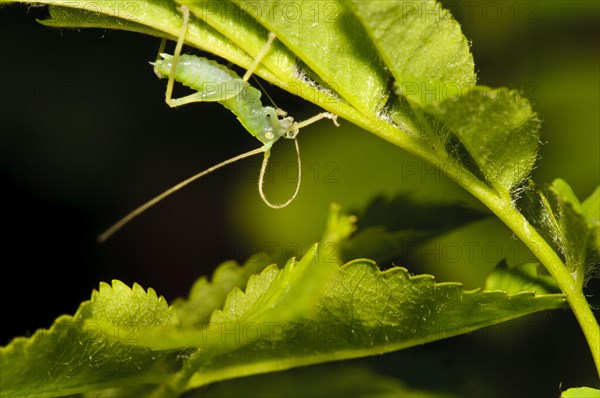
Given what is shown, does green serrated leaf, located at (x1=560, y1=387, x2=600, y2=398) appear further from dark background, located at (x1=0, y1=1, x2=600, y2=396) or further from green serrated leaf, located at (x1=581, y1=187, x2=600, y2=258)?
dark background, located at (x1=0, y1=1, x2=600, y2=396)

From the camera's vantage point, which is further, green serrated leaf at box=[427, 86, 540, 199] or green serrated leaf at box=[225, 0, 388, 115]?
green serrated leaf at box=[225, 0, 388, 115]

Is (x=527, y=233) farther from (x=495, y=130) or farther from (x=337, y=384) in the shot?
(x=337, y=384)

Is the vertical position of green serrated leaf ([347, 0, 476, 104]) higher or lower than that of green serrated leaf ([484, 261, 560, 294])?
higher

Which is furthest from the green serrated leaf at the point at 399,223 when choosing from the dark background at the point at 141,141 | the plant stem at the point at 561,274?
the plant stem at the point at 561,274

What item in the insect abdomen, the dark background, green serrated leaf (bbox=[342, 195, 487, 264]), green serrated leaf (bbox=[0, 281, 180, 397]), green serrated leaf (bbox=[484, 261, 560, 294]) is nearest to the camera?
green serrated leaf (bbox=[0, 281, 180, 397])

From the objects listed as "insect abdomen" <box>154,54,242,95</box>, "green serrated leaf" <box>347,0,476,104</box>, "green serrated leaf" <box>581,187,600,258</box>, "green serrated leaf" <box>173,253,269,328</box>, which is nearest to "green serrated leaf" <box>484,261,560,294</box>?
"green serrated leaf" <box>581,187,600,258</box>

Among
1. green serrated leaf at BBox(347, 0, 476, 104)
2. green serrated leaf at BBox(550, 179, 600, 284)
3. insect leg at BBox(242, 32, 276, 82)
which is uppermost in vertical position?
insect leg at BBox(242, 32, 276, 82)

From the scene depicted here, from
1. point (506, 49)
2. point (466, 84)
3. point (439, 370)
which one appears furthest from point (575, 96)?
point (466, 84)

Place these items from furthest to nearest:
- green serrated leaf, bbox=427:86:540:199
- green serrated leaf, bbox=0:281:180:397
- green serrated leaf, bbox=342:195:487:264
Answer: green serrated leaf, bbox=342:195:487:264
green serrated leaf, bbox=0:281:180:397
green serrated leaf, bbox=427:86:540:199
